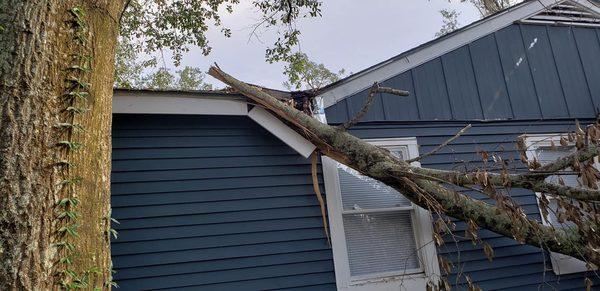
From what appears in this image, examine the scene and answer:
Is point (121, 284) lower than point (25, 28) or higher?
lower

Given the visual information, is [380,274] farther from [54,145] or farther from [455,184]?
[54,145]

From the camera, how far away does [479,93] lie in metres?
5.73

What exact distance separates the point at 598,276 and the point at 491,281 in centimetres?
121

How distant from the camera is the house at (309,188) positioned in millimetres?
4352

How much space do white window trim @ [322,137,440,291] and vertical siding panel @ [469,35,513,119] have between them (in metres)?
1.80

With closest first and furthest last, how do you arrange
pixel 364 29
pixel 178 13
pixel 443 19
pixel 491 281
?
pixel 491 281, pixel 178 13, pixel 364 29, pixel 443 19

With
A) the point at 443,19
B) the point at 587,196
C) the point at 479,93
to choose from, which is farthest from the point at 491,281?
the point at 443,19

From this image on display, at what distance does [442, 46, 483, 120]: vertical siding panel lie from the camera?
5.59 metres

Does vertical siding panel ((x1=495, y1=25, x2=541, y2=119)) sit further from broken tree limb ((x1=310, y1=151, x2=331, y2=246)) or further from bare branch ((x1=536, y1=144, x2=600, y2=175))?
broken tree limb ((x1=310, y1=151, x2=331, y2=246))

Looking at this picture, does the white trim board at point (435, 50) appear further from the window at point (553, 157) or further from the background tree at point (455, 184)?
A: the window at point (553, 157)

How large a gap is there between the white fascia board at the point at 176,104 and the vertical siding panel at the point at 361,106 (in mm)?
1277

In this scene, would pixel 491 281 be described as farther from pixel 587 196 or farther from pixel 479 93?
pixel 479 93

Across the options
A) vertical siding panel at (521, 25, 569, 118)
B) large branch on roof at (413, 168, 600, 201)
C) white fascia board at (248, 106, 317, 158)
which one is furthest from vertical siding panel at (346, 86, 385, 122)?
vertical siding panel at (521, 25, 569, 118)

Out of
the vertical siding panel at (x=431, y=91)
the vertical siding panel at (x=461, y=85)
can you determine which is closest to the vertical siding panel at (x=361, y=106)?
the vertical siding panel at (x=431, y=91)
